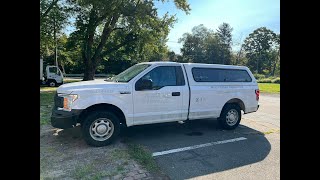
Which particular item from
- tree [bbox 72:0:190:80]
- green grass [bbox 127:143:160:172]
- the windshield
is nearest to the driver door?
the windshield

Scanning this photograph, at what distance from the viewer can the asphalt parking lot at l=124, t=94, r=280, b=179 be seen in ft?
14.1

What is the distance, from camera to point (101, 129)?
5.41m

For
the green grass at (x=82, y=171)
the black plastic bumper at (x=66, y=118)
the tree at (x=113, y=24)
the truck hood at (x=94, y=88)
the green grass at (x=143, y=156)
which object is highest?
the tree at (x=113, y=24)

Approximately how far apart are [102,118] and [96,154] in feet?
2.60

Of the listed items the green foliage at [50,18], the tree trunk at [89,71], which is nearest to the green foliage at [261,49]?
the tree trunk at [89,71]

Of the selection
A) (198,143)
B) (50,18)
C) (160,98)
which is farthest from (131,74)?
(50,18)

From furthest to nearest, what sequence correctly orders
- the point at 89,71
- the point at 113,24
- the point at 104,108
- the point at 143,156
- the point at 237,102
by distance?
1. the point at 89,71
2. the point at 113,24
3. the point at 237,102
4. the point at 104,108
5. the point at 143,156

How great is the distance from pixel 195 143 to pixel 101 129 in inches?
85.0

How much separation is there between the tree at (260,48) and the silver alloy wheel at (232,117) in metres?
63.9

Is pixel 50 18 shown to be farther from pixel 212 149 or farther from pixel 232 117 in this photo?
pixel 212 149

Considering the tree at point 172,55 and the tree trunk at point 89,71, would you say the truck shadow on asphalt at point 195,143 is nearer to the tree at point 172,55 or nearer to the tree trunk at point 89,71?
the tree trunk at point 89,71

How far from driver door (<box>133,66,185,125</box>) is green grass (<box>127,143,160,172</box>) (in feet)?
2.13

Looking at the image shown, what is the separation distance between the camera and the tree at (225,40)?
208 ft
